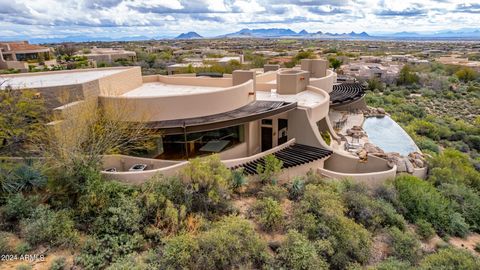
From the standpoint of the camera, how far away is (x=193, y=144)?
19500 mm

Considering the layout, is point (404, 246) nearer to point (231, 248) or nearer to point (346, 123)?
point (231, 248)

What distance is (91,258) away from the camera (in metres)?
11.2

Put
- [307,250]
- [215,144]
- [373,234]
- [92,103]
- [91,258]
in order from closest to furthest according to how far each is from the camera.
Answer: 1. [91,258]
2. [307,250]
3. [373,234]
4. [92,103]
5. [215,144]

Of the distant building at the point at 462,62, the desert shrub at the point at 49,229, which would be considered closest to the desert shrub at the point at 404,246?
the desert shrub at the point at 49,229

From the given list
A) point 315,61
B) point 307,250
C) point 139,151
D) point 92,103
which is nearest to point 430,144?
point 315,61

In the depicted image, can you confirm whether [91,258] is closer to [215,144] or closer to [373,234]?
[215,144]

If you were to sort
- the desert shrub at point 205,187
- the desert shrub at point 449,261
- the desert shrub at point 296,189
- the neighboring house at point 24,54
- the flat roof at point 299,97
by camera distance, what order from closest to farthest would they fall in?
the desert shrub at point 449,261 → the desert shrub at point 205,187 → the desert shrub at point 296,189 → the flat roof at point 299,97 → the neighboring house at point 24,54

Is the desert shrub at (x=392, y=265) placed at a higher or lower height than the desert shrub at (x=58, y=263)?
lower

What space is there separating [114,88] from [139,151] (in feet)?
18.1

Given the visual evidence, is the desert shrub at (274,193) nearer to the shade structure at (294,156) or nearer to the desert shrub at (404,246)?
the shade structure at (294,156)

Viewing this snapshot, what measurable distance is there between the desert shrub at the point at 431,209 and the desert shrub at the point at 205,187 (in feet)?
36.8

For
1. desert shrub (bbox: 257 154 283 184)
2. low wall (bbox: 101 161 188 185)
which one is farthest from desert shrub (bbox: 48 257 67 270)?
desert shrub (bbox: 257 154 283 184)

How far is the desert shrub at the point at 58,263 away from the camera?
1066 cm

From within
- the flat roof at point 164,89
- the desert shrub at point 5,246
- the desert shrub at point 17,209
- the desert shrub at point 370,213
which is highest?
the flat roof at point 164,89
